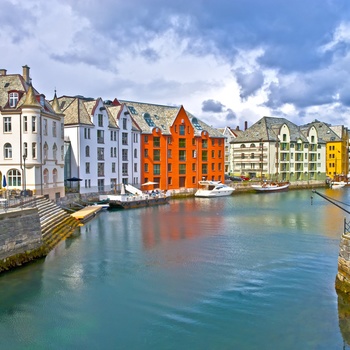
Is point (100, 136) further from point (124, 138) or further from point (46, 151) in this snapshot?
point (46, 151)

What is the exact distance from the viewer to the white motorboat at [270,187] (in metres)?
89.6

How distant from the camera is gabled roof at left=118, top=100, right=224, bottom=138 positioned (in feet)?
257

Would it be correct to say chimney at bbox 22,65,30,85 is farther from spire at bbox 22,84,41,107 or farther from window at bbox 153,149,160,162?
window at bbox 153,149,160,162

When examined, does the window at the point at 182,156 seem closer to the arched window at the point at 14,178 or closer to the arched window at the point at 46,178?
the arched window at the point at 46,178

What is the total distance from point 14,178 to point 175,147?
39593 mm

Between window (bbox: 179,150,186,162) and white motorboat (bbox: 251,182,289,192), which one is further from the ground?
window (bbox: 179,150,186,162)

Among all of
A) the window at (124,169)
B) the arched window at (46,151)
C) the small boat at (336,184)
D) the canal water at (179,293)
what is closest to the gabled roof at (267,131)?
the small boat at (336,184)

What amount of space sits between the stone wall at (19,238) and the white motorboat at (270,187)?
6560 cm

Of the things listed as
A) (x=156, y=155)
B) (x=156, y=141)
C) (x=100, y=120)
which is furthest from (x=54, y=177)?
(x=156, y=141)

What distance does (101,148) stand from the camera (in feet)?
219

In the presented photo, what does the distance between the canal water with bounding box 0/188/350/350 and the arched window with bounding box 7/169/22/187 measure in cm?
1122

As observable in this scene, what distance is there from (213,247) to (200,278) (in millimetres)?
8754

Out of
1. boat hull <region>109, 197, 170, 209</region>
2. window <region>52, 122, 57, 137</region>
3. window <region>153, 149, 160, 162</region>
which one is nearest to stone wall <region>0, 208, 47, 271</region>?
window <region>52, 122, 57, 137</region>

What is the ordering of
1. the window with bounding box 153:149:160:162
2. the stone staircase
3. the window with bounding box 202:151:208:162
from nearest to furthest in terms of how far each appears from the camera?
the stone staircase < the window with bounding box 153:149:160:162 < the window with bounding box 202:151:208:162
